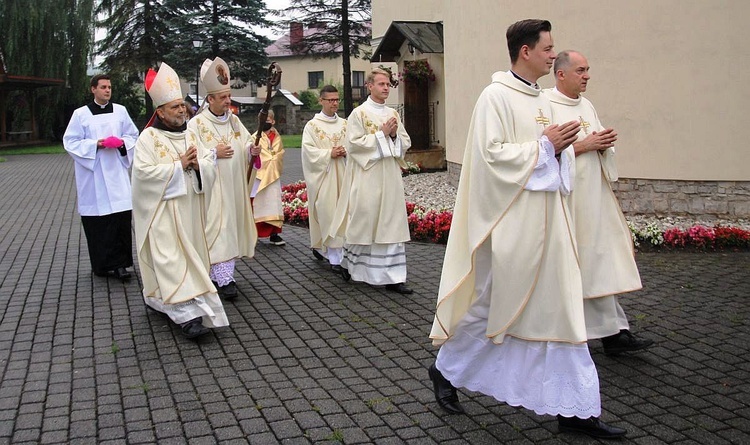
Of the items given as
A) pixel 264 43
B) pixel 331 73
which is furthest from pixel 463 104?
pixel 331 73

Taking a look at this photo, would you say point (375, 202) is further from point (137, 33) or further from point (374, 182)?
point (137, 33)

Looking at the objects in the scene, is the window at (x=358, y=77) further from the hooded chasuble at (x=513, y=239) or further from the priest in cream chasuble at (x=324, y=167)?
the hooded chasuble at (x=513, y=239)

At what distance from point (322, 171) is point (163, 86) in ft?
9.97

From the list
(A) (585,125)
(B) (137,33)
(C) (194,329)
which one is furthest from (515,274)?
(B) (137,33)

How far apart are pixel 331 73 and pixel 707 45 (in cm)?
5406

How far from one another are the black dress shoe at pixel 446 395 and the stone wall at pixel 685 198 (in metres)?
7.69

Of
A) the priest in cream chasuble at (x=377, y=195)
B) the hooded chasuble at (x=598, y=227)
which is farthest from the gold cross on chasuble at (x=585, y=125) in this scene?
the priest in cream chasuble at (x=377, y=195)

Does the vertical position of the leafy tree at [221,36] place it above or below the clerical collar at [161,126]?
above

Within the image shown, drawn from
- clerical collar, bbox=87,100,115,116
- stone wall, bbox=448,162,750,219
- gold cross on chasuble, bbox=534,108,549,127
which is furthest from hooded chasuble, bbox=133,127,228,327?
stone wall, bbox=448,162,750,219

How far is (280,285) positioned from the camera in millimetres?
8602

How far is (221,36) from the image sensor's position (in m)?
41.9

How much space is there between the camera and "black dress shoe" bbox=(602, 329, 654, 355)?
5895 millimetres

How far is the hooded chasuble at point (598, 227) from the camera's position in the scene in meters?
5.70

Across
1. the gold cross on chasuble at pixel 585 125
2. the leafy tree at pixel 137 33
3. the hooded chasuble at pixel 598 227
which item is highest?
the leafy tree at pixel 137 33
